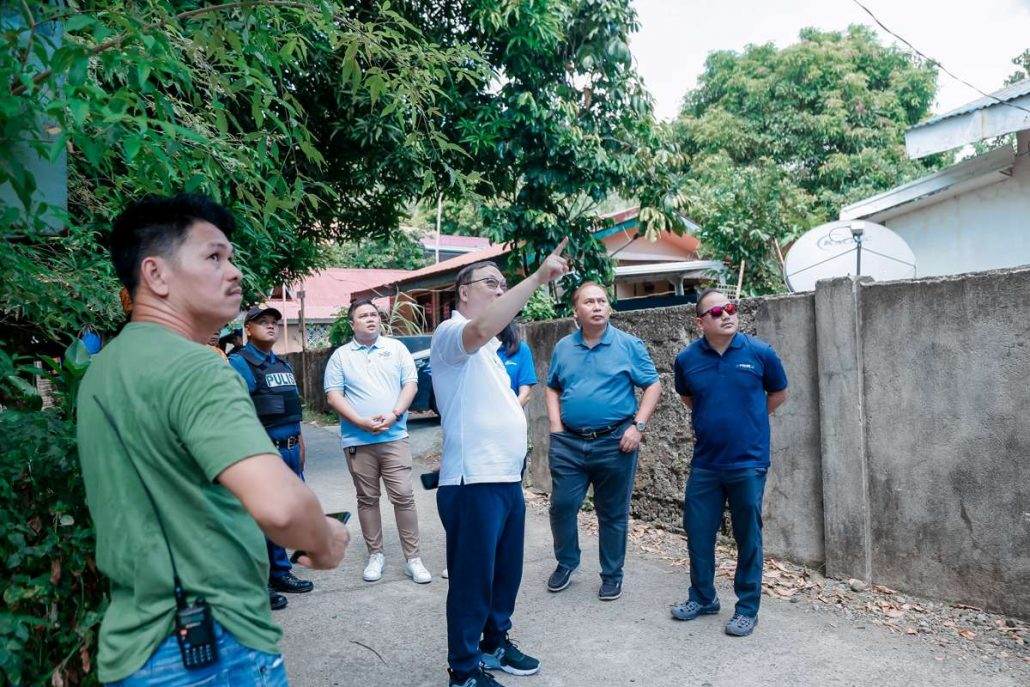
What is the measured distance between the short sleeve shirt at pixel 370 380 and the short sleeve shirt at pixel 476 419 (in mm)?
1957

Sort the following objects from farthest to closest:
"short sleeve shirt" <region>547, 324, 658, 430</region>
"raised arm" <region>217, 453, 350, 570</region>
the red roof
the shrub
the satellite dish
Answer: the red roof
the satellite dish
"short sleeve shirt" <region>547, 324, 658, 430</region>
the shrub
"raised arm" <region>217, 453, 350, 570</region>

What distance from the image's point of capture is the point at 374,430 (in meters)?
5.40

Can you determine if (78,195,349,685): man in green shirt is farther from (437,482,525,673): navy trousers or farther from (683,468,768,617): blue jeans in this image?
(683,468,768,617): blue jeans

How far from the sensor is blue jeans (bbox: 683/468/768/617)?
4.36 meters

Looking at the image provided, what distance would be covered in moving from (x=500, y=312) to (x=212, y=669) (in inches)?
66.4

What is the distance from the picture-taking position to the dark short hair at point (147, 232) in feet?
5.81

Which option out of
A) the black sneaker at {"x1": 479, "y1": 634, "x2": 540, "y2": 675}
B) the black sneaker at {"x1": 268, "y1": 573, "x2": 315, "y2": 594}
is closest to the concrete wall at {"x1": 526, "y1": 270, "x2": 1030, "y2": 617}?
the black sneaker at {"x1": 479, "y1": 634, "x2": 540, "y2": 675}

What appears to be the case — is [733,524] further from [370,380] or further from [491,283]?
[370,380]

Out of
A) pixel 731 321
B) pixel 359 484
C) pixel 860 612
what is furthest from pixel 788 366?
pixel 359 484

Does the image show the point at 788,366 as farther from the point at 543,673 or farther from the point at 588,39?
the point at 588,39

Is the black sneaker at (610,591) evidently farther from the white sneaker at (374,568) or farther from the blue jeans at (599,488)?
the white sneaker at (374,568)

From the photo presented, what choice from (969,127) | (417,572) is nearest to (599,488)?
(417,572)

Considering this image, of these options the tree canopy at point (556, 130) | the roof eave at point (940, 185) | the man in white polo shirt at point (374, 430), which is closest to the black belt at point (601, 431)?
the man in white polo shirt at point (374, 430)

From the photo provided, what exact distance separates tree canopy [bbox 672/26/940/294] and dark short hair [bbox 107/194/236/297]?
15.1 meters
